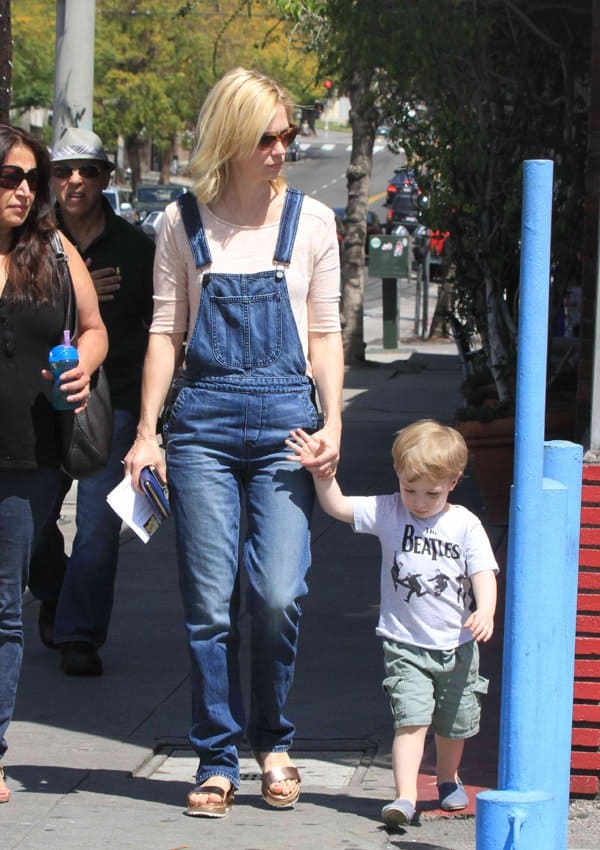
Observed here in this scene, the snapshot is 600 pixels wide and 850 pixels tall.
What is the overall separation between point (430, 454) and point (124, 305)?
6.26 feet

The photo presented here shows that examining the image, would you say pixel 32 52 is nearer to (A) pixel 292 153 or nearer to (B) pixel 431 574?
(A) pixel 292 153

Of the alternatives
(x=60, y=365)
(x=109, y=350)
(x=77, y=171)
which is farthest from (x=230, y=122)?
(x=109, y=350)

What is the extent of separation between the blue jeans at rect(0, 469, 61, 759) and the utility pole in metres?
4.79

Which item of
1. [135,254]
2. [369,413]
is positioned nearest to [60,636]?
[135,254]

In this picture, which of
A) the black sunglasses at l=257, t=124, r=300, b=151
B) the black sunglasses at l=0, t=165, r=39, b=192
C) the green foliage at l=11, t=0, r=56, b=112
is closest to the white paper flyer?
the black sunglasses at l=0, t=165, r=39, b=192

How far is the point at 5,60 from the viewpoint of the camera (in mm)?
7180

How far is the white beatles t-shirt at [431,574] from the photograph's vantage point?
13.3 feet

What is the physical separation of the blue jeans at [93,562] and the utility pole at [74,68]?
3.61m

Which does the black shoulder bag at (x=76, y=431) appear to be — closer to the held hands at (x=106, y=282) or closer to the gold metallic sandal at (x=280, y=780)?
the gold metallic sandal at (x=280, y=780)

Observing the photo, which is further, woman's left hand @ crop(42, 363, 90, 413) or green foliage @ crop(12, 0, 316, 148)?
green foliage @ crop(12, 0, 316, 148)

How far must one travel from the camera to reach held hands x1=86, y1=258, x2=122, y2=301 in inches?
216

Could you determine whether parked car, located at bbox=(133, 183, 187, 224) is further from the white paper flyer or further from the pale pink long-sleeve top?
the white paper flyer

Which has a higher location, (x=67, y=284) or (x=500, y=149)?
(x=500, y=149)

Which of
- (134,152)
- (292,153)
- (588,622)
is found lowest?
(588,622)
